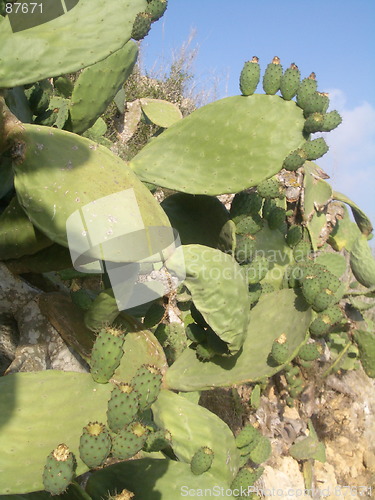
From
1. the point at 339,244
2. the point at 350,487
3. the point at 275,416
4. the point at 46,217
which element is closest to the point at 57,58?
the point at 46,217

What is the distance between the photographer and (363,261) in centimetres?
365

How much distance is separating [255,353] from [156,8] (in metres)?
1.52

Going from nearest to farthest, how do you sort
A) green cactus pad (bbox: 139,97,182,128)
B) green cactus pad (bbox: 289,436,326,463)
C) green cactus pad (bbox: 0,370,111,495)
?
green cactus pad (bbox: 0,370,111,495)
green cactus pad (bbox: 289,436,326,463)
green cactus pad (bbox: 139,97,182,128)

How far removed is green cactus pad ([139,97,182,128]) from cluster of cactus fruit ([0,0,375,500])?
1.08 meters

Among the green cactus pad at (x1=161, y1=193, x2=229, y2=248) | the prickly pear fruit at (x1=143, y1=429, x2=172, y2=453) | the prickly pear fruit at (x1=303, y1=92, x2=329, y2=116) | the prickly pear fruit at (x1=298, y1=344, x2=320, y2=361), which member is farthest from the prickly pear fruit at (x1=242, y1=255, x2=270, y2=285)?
the prickly pear fruit at (x1=143, y1=429, x2=172, y2=453)

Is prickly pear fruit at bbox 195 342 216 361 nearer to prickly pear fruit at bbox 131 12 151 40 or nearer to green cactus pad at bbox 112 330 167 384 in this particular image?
green cactus pad at bbox 112 330 167 384

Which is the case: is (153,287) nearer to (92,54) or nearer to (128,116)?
(92,54)

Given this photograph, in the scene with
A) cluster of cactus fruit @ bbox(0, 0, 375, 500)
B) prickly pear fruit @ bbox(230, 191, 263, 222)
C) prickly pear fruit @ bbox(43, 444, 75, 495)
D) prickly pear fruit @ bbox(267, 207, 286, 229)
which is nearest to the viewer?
prickly pear fruit @ bbox(43, 444, 75, 495)

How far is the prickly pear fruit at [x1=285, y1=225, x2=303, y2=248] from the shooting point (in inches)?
107

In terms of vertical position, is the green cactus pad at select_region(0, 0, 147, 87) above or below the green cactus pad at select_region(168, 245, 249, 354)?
above

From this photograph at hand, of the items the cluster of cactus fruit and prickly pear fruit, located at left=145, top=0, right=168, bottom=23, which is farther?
prickly pear fruit, located at left=145, top=0, right=168, bottom=23

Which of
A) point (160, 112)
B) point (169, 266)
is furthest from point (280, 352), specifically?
point (160, 112)

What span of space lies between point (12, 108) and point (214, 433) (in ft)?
4.84

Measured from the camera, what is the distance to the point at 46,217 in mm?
1520
